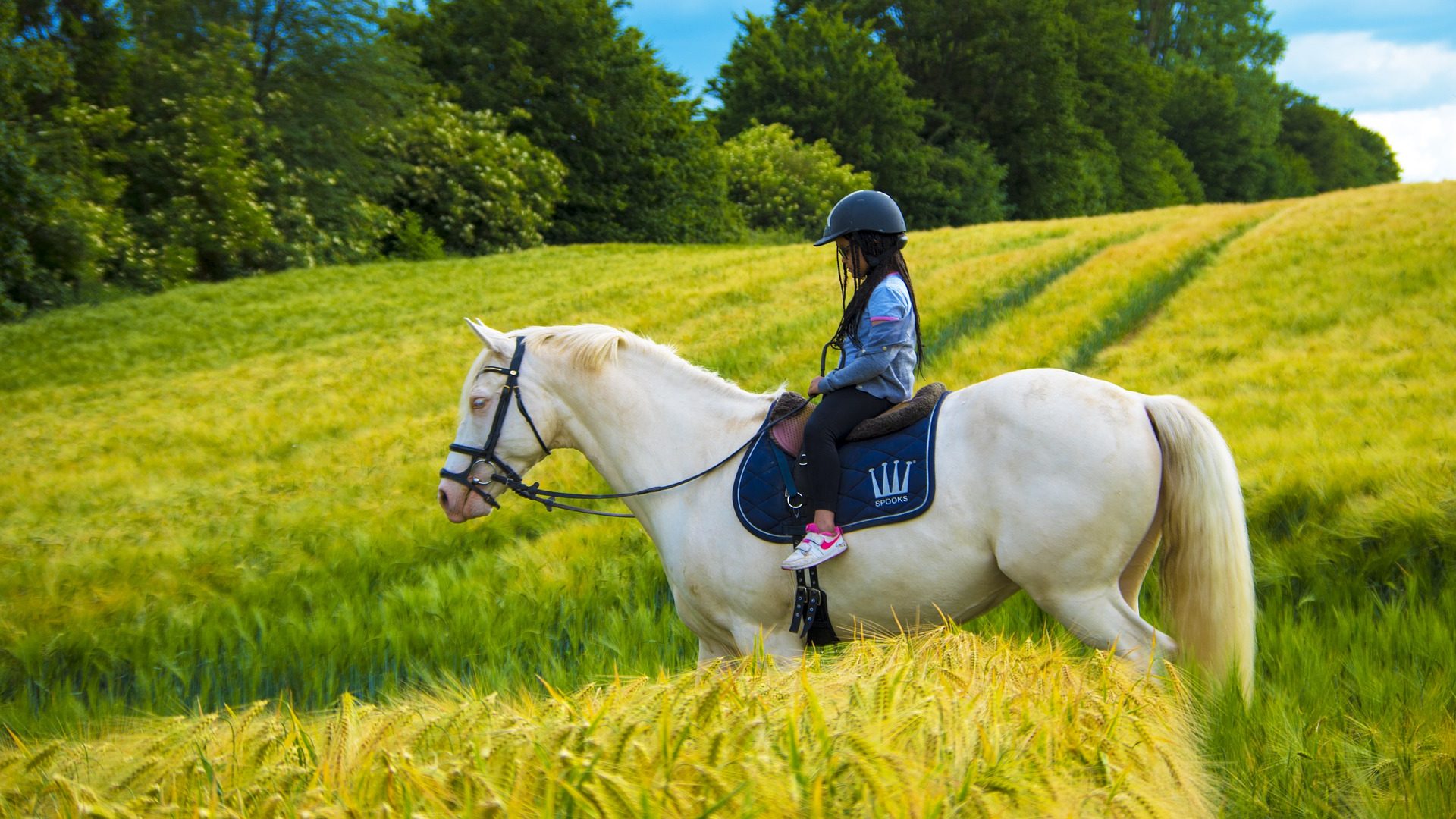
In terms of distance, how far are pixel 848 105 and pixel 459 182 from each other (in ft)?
89.2

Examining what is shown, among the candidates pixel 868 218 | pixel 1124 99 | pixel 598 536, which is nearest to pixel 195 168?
pixel 598 536

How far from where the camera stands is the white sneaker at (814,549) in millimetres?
3805

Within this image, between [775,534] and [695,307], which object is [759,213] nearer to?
[695,307]

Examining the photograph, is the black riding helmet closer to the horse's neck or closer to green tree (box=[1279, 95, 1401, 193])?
the horse's neck

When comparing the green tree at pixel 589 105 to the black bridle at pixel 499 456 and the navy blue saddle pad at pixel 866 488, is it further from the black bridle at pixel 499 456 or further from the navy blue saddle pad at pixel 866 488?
the navy blue saddle pad at pixel 866 488

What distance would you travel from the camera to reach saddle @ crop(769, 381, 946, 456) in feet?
13.2

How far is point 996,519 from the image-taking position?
379 centimetres

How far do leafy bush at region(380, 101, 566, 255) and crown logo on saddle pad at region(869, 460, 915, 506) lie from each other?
1487 inches

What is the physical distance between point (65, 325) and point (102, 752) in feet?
82.6

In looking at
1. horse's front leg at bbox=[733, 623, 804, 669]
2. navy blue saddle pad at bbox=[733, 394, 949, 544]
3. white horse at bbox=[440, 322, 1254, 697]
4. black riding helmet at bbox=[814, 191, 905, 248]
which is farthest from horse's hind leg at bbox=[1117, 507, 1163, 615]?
black riding helmet at bbox=[814, 191, 905, 248]

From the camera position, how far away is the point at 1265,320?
11.5 m

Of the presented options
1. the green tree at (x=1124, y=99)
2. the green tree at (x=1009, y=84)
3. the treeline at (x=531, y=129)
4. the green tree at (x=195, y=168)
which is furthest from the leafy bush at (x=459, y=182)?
the green tree at (x=1124, y=99)

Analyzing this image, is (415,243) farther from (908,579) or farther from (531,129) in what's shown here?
(908,579)

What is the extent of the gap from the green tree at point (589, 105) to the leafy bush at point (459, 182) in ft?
13.1
